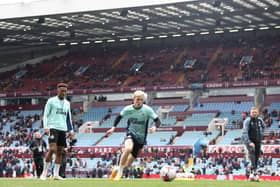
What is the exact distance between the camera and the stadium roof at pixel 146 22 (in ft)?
143

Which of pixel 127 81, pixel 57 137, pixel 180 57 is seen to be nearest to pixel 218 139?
pixel 127 81

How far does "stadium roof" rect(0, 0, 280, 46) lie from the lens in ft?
143

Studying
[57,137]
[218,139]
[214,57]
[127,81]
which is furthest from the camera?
[127,81]

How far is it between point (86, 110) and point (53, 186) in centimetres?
4593

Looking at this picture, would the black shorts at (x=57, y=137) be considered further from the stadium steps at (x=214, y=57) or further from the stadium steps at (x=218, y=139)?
the stadium steps at (x=214, y=57)

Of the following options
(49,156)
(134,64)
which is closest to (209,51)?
(134,64)

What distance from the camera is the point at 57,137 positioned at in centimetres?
1384

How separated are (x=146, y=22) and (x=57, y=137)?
34455 mm

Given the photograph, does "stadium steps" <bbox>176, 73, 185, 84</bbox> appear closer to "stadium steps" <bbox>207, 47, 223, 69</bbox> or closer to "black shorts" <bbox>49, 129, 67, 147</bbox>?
"stadium steps" <bbox>207, 47, 223, 69</bbox>

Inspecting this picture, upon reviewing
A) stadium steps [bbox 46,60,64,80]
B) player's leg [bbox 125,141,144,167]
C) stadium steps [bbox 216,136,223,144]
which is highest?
stadium steps [bbox 46,60,64,80]

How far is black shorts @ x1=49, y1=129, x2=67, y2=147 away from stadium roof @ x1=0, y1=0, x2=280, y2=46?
92.9 feet

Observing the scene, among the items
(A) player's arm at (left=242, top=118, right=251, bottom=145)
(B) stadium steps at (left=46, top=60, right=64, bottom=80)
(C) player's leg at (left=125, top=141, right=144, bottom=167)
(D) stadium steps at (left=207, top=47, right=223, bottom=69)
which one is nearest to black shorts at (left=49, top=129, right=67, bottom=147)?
(C) player's leg at (left=125, top=141, right=144, bottom=167)

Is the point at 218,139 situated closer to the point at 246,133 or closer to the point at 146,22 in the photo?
the point at 146,22

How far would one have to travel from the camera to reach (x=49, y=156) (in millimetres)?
14062
